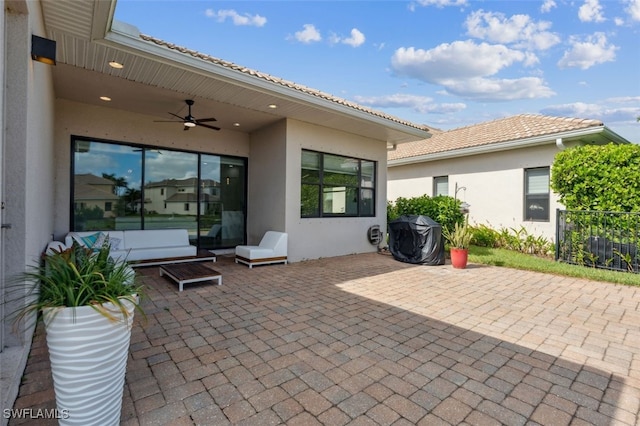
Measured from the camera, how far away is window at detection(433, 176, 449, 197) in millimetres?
10624

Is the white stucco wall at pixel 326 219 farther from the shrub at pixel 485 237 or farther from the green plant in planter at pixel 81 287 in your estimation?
the green plant in planter at pixel 81 287

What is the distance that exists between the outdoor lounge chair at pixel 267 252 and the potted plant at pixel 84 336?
4.48 meters

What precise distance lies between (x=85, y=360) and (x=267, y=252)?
4835 mm

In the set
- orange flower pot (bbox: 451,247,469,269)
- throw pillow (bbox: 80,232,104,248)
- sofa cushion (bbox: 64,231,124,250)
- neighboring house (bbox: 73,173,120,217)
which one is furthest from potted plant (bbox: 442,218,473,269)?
neighboring house (bbox: 73,173,120,217)

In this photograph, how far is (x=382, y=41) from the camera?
882cm

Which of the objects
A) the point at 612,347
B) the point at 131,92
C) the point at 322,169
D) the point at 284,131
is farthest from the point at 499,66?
the point at 131,92

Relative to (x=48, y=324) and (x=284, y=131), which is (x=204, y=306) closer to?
(x=48, y=324)

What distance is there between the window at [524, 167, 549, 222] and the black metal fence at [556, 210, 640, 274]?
1609 mm

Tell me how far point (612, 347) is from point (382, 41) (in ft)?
28.8

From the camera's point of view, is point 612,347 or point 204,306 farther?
point 204,306

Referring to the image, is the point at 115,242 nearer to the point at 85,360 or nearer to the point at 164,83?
the point at 164,83

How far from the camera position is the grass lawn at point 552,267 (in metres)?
5.21

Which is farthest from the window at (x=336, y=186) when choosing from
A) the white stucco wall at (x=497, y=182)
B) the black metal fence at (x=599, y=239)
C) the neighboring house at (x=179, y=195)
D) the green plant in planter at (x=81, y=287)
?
the green plant in planter at (x=81, y=287)

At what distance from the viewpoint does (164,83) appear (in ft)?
15.9
